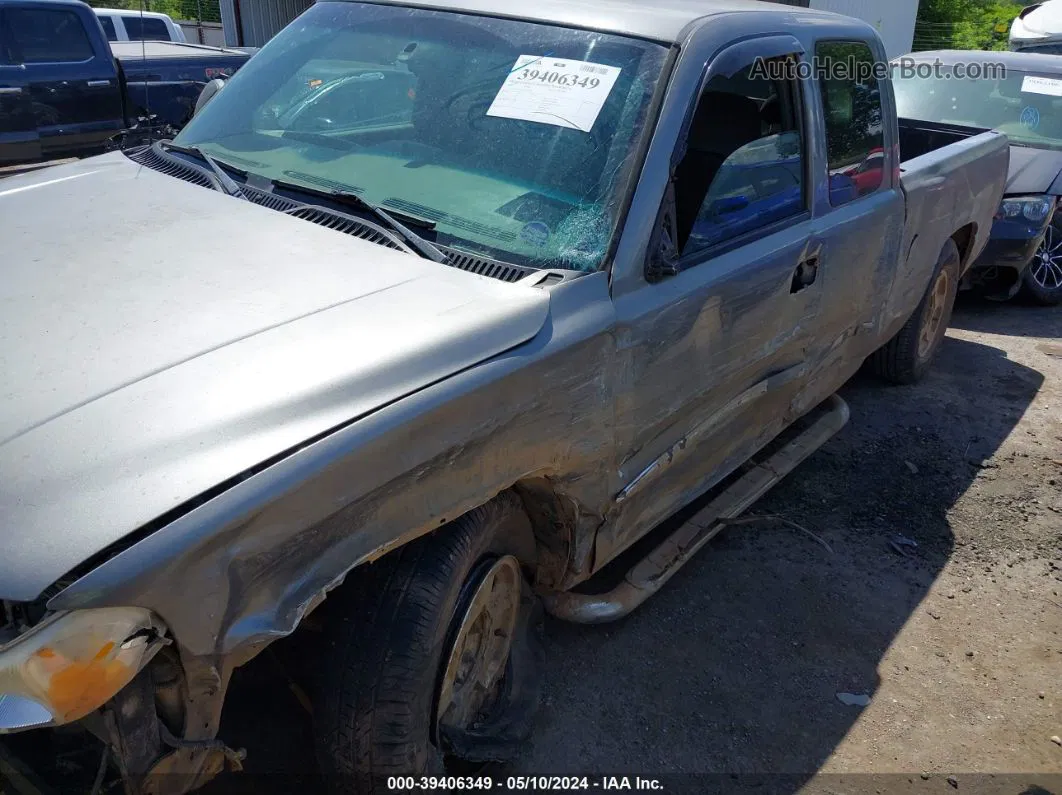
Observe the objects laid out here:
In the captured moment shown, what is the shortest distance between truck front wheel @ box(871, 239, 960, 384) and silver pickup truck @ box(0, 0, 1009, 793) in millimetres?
1395

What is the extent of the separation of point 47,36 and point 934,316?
310 inches

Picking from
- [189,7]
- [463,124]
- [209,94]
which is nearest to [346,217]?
[463,124]

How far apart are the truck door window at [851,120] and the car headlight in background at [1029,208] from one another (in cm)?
338

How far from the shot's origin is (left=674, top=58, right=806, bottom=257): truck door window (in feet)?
9.47

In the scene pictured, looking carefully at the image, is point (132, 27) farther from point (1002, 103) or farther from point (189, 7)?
point (189, 7)

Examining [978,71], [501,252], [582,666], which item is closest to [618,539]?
[582,666]

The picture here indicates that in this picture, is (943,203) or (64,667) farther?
(943,203)

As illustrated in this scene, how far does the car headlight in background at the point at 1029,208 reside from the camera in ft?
22.2

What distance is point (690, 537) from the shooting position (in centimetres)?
354

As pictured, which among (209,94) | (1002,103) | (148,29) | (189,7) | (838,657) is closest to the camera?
(838,657)

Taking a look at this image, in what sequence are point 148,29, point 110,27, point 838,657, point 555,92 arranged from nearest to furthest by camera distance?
point 555,92, point 838,657, point 110,27, point 148,29

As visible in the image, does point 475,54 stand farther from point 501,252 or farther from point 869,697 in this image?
point 869,697

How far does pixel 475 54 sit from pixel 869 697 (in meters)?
2.39

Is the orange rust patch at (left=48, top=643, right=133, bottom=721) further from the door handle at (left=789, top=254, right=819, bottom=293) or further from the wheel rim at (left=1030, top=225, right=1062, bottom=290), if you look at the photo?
the wheel rim at (left=1030, top=225, right=1062, bottom=290)
